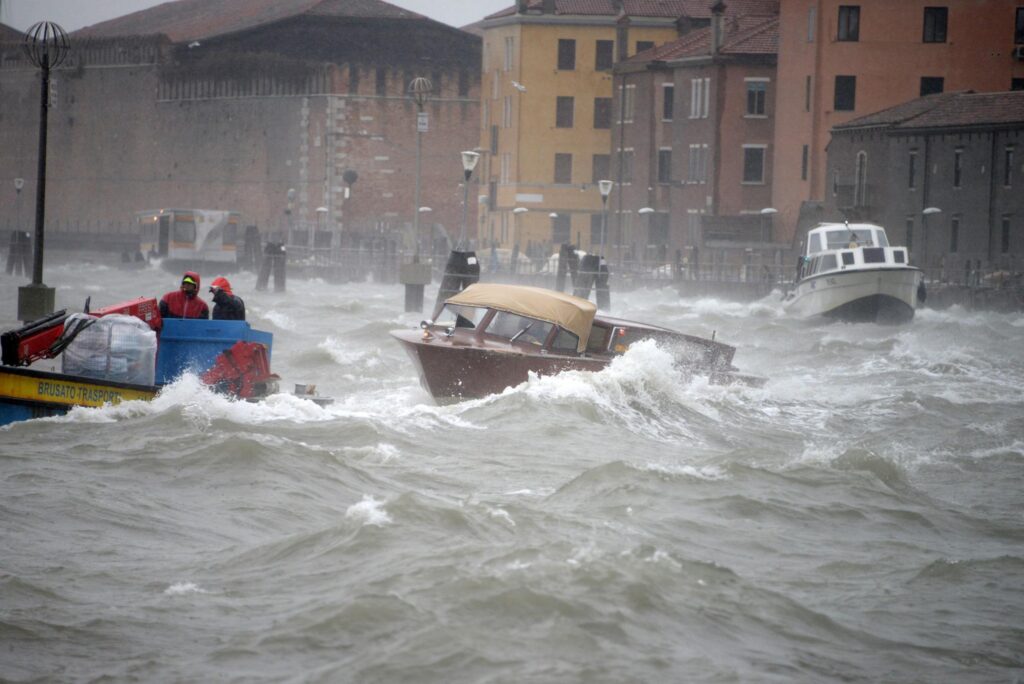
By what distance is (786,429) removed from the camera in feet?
61.3

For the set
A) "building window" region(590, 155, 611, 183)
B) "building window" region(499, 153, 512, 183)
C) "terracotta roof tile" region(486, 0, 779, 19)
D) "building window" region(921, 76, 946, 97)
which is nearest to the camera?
"building window" region(921, 76, 946, 97)

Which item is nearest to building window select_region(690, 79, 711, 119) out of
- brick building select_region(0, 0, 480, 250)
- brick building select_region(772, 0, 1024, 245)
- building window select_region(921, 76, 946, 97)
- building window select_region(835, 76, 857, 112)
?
brick building select_region(772, 0, 1024, 245)

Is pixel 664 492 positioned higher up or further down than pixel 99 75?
further down

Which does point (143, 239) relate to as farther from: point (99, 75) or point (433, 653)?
point (433, 653)

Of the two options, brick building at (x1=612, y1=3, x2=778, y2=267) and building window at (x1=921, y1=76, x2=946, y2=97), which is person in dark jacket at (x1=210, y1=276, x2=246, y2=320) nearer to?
brick building at (x1=612, y1=3, x2=778, y2=267)

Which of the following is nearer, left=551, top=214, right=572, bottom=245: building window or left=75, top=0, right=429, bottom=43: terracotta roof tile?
left=551, top=214, right=572, bottom=245: building window

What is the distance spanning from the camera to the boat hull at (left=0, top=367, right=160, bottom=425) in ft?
49.8

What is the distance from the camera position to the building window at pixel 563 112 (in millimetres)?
69812

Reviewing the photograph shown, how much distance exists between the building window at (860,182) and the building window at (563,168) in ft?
65.7

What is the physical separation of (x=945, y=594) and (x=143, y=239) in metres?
60.9

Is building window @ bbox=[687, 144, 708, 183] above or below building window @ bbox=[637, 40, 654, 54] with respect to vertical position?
below

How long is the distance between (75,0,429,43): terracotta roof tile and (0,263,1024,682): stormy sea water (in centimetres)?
6002

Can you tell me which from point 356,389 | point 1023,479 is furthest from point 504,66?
point 1023,479

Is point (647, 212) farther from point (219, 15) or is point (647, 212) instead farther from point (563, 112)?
point (219, 15)
